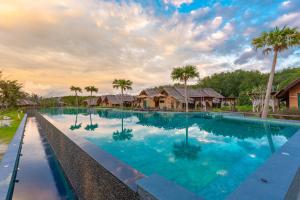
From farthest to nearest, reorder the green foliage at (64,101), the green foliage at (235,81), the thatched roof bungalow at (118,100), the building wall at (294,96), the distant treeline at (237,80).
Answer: the green foliage at (64,101) < the thatched roof bungalow at (118,100) < the green foliage at (235,81) < the distant treeline at (237,80) < the building wall at (294,96)

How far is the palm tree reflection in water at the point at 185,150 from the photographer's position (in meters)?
7.02

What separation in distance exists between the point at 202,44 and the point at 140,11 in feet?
33.0

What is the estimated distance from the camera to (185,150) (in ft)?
25.7

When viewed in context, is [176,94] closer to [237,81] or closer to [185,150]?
[185,150]

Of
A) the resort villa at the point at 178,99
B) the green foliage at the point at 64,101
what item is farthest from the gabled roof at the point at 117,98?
the green foliage at the point at 64,101

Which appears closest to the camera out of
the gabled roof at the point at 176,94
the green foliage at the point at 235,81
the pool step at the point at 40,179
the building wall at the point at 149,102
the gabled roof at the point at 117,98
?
the pool step at the point at 40,179

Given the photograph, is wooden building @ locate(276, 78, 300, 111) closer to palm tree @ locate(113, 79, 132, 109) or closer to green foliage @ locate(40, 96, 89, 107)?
palm tree @ locate(113, 79, 132, 109)

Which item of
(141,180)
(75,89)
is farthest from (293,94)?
(75,89)

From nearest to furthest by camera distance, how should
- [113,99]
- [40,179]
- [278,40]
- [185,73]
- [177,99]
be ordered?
1. [40,179]
2. [278,40]
3. [185,73]
4. [177,99]
5. [113,99]

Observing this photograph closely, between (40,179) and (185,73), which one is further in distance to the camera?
(185,73)

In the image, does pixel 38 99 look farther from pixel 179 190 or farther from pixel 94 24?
pixel 179 190

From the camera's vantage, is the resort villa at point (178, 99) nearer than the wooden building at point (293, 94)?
No

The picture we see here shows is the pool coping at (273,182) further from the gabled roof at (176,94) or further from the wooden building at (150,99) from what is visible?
the wooden building at (150,99)

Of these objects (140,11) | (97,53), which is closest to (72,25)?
(140,11)
